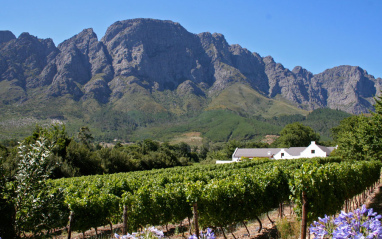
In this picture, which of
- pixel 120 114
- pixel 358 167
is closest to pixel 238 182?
pixel 358 167

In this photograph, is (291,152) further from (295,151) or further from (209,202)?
(209,202)

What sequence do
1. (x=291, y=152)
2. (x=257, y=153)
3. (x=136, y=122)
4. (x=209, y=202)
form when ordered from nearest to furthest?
1. (x=209, y=202)
2. (x=291, y=152)
3. (x=257, y=153)
4. (x=136, y=122)

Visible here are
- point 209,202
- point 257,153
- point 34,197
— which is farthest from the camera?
point 257,153

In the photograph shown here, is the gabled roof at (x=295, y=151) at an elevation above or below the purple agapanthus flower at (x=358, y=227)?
below

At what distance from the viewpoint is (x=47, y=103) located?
185 metres

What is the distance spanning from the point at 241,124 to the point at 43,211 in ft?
542

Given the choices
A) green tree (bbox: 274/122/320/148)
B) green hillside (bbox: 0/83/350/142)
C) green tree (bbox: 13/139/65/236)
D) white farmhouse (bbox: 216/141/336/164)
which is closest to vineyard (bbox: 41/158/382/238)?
green tree (bbox: 13/139/65/236)

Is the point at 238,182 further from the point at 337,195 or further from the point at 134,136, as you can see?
the point at 134,136

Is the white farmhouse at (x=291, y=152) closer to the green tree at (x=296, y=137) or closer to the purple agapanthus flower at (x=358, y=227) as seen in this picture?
the green tree at (x=296, y=137)

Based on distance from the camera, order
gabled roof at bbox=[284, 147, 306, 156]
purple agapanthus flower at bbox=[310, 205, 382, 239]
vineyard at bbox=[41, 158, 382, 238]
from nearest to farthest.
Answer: purple agapanthus flower at bbox=[310, 205, 382, 239], vineyard at bbox=[41, 158, 382, 238], gabled roof at bbox=[284, 147, 306, 156]

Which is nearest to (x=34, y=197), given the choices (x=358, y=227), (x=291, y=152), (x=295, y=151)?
(x=358, y=227)

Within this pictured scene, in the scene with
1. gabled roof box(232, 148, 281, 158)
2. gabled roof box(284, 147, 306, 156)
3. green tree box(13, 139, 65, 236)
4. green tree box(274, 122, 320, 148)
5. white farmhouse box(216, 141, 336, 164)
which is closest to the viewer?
green tree box(13, 139, 65, 236)

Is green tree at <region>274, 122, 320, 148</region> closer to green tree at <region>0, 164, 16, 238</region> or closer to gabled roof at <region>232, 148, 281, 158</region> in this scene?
gabled roof at <region>232, 148, 281, 158</region>

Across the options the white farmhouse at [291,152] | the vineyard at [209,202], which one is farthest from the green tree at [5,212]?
the white farmhouse at [291,152]
